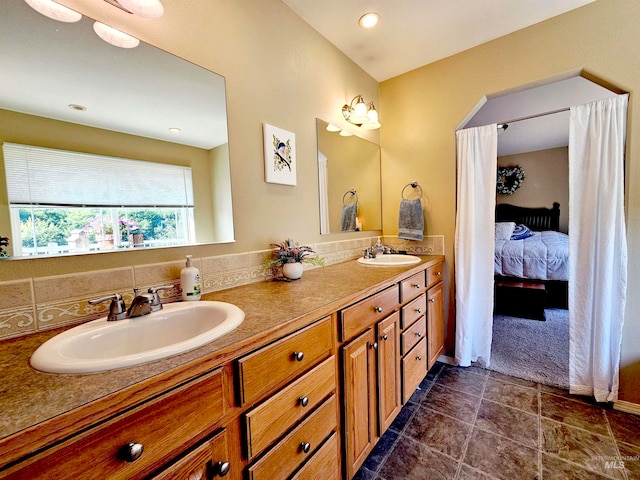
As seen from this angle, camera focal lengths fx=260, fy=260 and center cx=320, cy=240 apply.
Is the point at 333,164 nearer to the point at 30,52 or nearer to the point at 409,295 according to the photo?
the point at 409,295

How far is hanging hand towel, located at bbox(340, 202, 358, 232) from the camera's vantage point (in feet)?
6.76

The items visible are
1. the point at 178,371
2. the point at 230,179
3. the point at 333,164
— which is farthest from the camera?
the point at 333,164

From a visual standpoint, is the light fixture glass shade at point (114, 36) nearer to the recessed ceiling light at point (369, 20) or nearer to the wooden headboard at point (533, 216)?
the recessed ceiling light at point (369, 20)

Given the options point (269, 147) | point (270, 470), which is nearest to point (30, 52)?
point (269, 147)

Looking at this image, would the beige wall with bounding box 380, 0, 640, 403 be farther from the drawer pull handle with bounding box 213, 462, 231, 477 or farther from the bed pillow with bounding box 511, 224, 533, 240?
the bed pillow with bounding box 511, 224, 533, 240

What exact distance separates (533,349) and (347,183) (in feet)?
7.16

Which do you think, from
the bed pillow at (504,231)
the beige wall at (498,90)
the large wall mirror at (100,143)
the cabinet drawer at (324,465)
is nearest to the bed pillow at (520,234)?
the bed pillow at (504,231)

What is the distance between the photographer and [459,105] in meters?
2.04

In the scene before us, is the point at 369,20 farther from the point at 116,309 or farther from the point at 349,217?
the point at 116,309

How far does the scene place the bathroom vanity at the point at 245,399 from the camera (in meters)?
0.43

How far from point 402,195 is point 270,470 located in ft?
6.97

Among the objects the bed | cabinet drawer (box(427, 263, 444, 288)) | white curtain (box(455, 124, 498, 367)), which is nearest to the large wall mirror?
cabinet drawer (box(427, 263, 444, 288))

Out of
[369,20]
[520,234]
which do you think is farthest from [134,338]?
[520,234]

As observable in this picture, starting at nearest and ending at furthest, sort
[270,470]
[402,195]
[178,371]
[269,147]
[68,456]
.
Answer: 1. [68,456]
2. [178,371]
3. [270,470]
4. [269,147]
5. [402,195]
